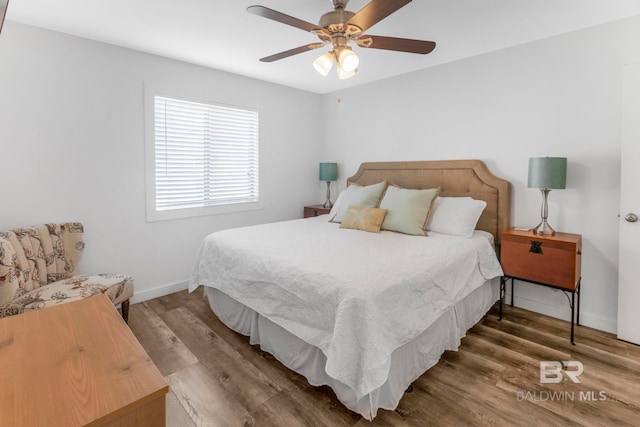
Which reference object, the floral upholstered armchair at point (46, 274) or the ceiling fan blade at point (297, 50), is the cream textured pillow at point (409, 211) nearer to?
the ceiling fan blade at point (297, 50)

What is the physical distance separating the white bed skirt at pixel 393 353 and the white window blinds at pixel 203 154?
1289 millimetres

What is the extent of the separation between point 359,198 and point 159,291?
2328 mm

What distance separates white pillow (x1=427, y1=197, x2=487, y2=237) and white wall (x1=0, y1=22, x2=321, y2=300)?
2.39 meters

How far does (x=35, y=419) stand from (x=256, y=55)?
10.5 feet

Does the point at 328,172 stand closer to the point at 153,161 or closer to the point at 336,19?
Result: the point at 153,161

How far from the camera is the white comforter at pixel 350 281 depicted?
1.62 metres

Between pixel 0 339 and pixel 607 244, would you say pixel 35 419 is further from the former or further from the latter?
pixel 607 244

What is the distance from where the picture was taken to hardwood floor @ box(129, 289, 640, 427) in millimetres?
1738

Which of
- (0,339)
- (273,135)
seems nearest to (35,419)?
(0,339)

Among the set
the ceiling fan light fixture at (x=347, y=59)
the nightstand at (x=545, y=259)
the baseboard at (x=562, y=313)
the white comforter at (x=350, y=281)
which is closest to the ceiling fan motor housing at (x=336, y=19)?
the ceiling fan light fixture at (x=347, y=59)

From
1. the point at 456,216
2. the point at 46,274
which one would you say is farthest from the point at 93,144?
the point at 456,216

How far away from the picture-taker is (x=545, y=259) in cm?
257

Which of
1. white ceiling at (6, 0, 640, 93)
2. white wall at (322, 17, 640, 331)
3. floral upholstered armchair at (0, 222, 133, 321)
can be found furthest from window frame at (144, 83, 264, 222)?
white wall at (322, 17, 640, 331)

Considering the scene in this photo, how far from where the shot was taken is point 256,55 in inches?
126
